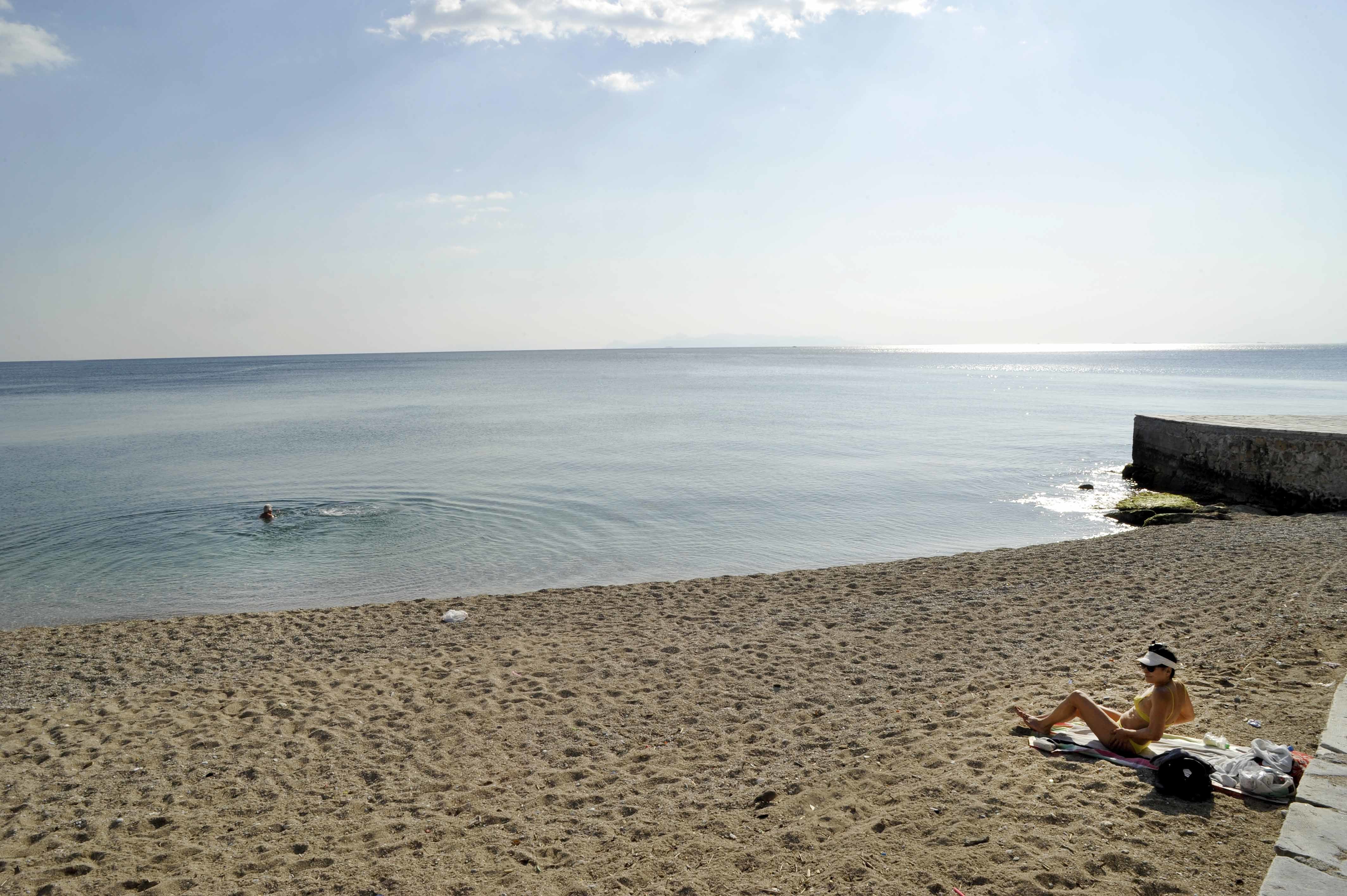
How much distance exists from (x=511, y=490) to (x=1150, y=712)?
18.3 meters

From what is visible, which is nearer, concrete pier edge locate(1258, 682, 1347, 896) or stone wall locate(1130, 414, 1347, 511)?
concrete pier edge locate(1258, 682, 1347, 896)

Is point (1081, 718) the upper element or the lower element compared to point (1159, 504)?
upper

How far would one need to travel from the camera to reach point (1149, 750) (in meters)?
5.34

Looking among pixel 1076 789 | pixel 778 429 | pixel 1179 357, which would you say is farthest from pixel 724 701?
pixel 1179 357

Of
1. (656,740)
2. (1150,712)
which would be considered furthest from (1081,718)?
(656,740)

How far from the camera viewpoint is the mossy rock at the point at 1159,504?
17.5m

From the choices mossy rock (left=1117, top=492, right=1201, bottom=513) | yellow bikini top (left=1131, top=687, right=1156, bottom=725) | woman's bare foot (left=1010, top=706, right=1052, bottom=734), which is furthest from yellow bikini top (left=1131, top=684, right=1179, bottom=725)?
mossy rock (left=1117, top=492, right=1201, bottom=513)

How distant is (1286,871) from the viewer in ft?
11.7

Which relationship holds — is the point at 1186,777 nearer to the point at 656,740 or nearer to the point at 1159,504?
the point at 656,740

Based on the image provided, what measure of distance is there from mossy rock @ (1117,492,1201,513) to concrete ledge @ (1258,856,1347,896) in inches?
612

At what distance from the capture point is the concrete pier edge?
3.46 metres

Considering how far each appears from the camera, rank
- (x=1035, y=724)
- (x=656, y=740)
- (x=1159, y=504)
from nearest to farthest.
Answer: (x=1035, y=724), (x=656, y=740), (x=1159, y=504)

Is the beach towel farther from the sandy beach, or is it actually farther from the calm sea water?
the calm sea water

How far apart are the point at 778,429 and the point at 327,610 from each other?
29.4 meters
